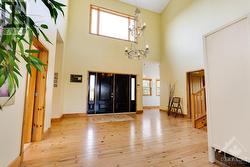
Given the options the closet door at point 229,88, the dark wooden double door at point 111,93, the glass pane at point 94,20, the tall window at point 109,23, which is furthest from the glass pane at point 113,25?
the closet door at point 229,88

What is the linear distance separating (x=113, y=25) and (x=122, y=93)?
11.2ft

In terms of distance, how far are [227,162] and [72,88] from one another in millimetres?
5260

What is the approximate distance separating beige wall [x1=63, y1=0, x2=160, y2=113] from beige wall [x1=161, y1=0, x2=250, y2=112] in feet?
5.21

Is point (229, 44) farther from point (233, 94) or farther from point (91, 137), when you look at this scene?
point (91, 137)

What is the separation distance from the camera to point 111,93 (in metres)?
6.27

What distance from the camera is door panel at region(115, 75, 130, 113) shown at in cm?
638

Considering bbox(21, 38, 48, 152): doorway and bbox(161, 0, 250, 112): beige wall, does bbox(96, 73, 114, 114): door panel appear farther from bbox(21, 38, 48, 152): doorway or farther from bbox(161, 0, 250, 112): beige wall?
bbox(21, 38, 48, 152): doorway

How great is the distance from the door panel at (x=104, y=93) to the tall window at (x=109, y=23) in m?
2.10

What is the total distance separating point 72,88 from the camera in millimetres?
5566

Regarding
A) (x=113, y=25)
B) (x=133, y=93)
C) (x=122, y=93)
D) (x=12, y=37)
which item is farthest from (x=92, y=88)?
(x=12, y=37)

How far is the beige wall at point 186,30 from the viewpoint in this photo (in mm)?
4398

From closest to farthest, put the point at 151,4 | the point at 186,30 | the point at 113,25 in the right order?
the point at 186,30
the point at 113,25
the point at 151,4

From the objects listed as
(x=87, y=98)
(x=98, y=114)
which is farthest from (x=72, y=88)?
(x=98, y=114)

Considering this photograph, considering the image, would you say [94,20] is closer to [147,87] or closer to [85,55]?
[85,55]
